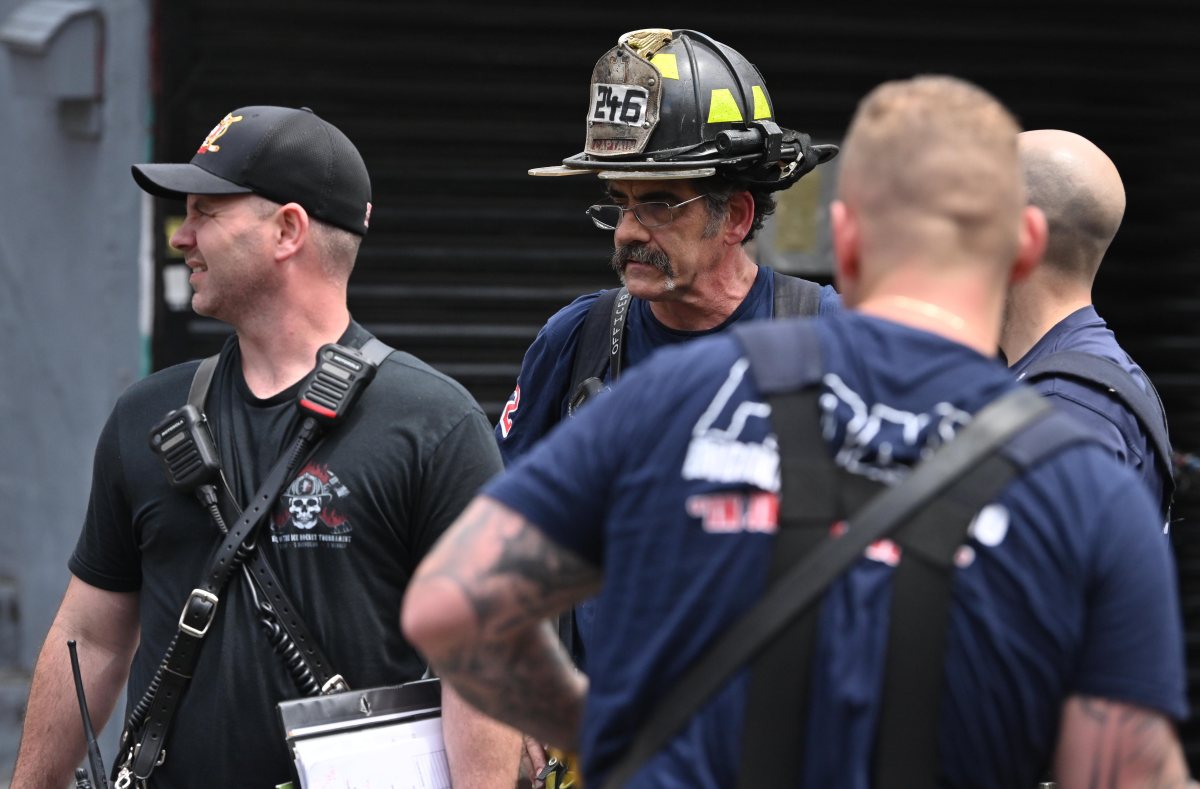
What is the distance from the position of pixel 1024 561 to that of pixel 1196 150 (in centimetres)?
553

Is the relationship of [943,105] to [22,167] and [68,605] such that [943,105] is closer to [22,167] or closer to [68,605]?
[68,605]

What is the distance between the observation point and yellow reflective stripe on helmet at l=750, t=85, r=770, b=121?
3977 millimetres

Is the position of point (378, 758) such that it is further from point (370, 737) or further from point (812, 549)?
point (812, 549)

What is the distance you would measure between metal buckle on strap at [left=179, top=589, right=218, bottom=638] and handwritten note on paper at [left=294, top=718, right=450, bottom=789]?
327mm

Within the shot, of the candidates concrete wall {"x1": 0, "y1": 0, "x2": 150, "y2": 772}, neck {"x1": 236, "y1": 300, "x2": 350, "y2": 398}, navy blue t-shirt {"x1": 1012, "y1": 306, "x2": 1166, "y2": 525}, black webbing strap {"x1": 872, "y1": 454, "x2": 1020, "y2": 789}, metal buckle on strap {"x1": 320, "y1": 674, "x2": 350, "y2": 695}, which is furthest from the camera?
concrete wall {"x1": 0, "y1": 0, "x2": 150, "y2": 772}

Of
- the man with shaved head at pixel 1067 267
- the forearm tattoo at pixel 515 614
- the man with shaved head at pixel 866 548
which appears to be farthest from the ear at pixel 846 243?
the man with shaved head at pixel 1067 267

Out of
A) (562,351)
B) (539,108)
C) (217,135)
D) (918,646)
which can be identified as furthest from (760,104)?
(539,108)

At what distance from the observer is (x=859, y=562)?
1.88 meters

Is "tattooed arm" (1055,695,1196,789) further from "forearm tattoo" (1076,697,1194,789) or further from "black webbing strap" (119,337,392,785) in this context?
"black webbing strap" (119,337,392,785)

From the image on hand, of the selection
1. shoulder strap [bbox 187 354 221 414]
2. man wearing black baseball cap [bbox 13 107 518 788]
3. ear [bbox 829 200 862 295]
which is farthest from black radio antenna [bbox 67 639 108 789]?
ear [bbox 829 200 862 295]

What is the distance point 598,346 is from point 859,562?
80.7 inches

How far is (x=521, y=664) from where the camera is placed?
217cm

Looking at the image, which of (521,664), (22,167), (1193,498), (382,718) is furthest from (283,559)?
(1193,498)

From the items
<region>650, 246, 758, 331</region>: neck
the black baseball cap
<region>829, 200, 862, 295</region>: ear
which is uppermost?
<region>829, 200, 862, 295</region>: ear
